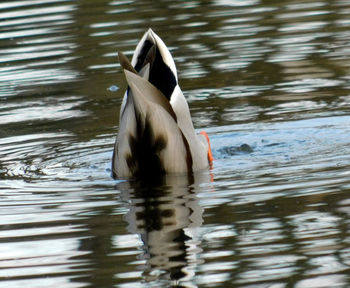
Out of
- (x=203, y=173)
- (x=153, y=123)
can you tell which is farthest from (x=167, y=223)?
(x=203, y=173)

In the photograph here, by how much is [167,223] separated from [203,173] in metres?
1.49

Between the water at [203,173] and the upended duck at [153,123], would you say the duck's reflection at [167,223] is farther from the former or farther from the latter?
the upended duck at [153,123]

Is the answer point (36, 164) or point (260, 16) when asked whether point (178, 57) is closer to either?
point (260, 16)

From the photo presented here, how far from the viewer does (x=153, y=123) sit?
7.47 metres

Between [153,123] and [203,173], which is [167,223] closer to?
[153,123]

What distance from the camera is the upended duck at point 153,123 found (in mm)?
7418

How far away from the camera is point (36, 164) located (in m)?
8.72

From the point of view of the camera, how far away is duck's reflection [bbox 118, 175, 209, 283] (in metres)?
5.57

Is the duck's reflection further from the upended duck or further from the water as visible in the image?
the upended duck

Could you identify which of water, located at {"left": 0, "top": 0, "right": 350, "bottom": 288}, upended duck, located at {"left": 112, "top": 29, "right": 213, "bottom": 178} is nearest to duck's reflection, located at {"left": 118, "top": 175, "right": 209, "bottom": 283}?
water, located at {"left": 0, "top": 0, "right": 350, "bottom": 288}

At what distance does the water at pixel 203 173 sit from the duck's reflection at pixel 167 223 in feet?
0.04

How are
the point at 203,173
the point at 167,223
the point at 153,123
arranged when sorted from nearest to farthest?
the point at 167,223
the point at 153,123
the point at 203,173

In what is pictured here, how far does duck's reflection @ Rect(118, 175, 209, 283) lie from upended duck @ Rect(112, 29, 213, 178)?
0.46 ft

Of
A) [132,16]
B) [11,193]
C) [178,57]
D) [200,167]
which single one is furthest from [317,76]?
[132,16]
